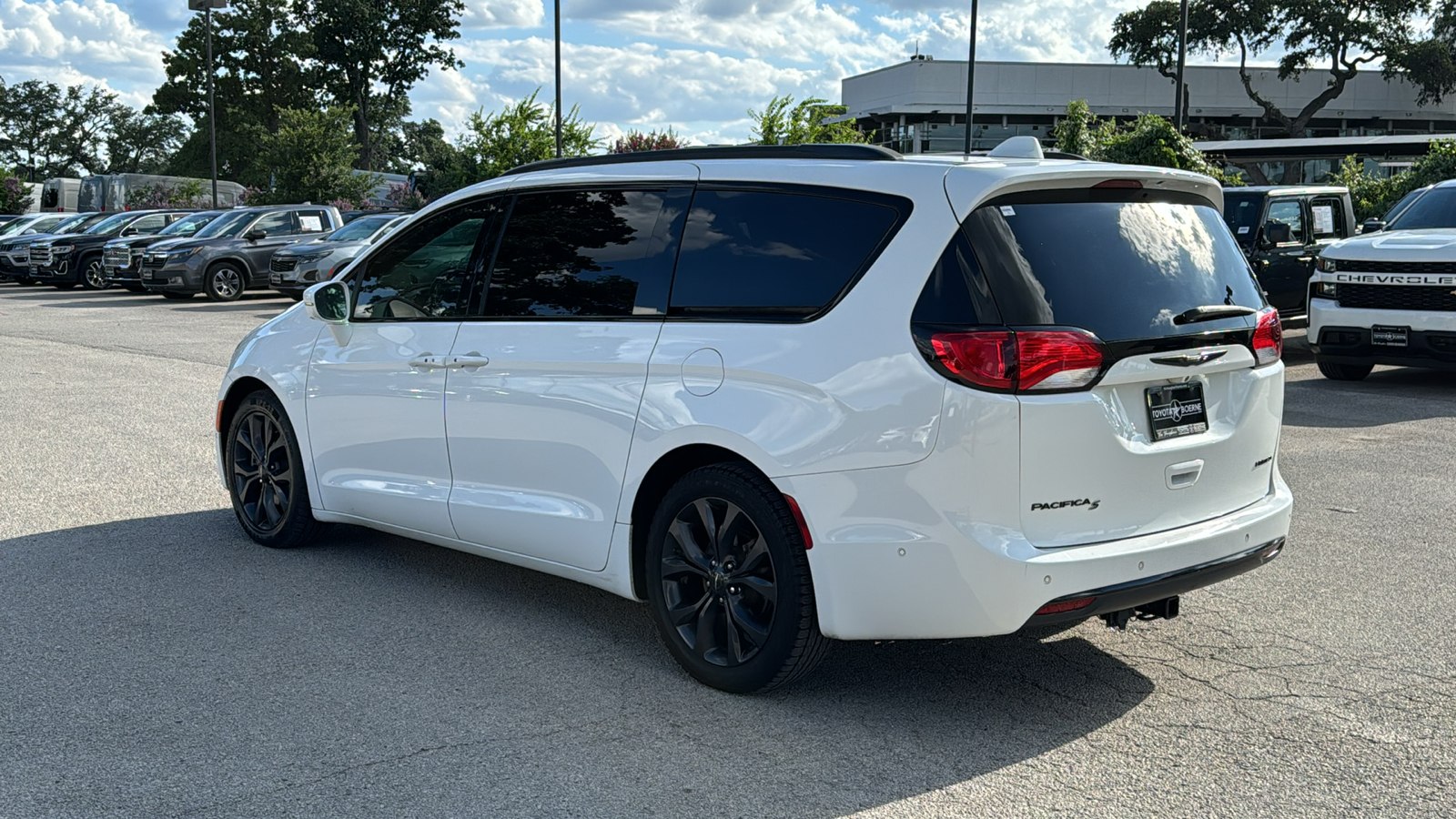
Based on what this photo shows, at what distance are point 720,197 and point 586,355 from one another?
2.39 feet

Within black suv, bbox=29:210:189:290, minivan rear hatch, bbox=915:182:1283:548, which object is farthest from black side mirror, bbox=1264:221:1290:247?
black suv, bbox=29:210:189:290

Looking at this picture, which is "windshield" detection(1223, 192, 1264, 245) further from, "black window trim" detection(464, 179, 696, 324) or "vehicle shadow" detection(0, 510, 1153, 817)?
"black window trim" detection(464, 179, 696, 324)

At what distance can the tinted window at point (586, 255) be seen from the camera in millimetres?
4812

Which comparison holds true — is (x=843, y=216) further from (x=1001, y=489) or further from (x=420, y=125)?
(x=420, y=125)

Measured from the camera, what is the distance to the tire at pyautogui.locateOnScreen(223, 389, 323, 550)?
6.34 metres

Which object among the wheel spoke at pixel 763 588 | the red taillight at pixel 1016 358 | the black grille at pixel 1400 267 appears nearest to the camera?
the red taillight at pixel 1016 358

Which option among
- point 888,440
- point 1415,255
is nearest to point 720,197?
point 888,440

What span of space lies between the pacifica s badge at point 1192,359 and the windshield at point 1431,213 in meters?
9.69

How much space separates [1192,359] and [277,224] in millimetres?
24687

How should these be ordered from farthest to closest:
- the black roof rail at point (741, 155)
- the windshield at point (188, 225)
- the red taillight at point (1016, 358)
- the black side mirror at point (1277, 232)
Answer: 1. the windshield at point (188, 225)
2. the black side mirror at point (1277, 232)
3. the black roof rail at point (741, 155)
4. the red taillight at point (1016, 358)

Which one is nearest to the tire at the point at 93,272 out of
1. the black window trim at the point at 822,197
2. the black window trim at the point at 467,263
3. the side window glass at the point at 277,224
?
the side window glass at the point at 277,224

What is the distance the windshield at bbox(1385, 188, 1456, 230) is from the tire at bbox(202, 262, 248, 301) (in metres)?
19.9

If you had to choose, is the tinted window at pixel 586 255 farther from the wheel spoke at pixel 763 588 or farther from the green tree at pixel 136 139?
the green tree at pixel 136 139

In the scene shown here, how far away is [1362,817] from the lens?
3576 mm
